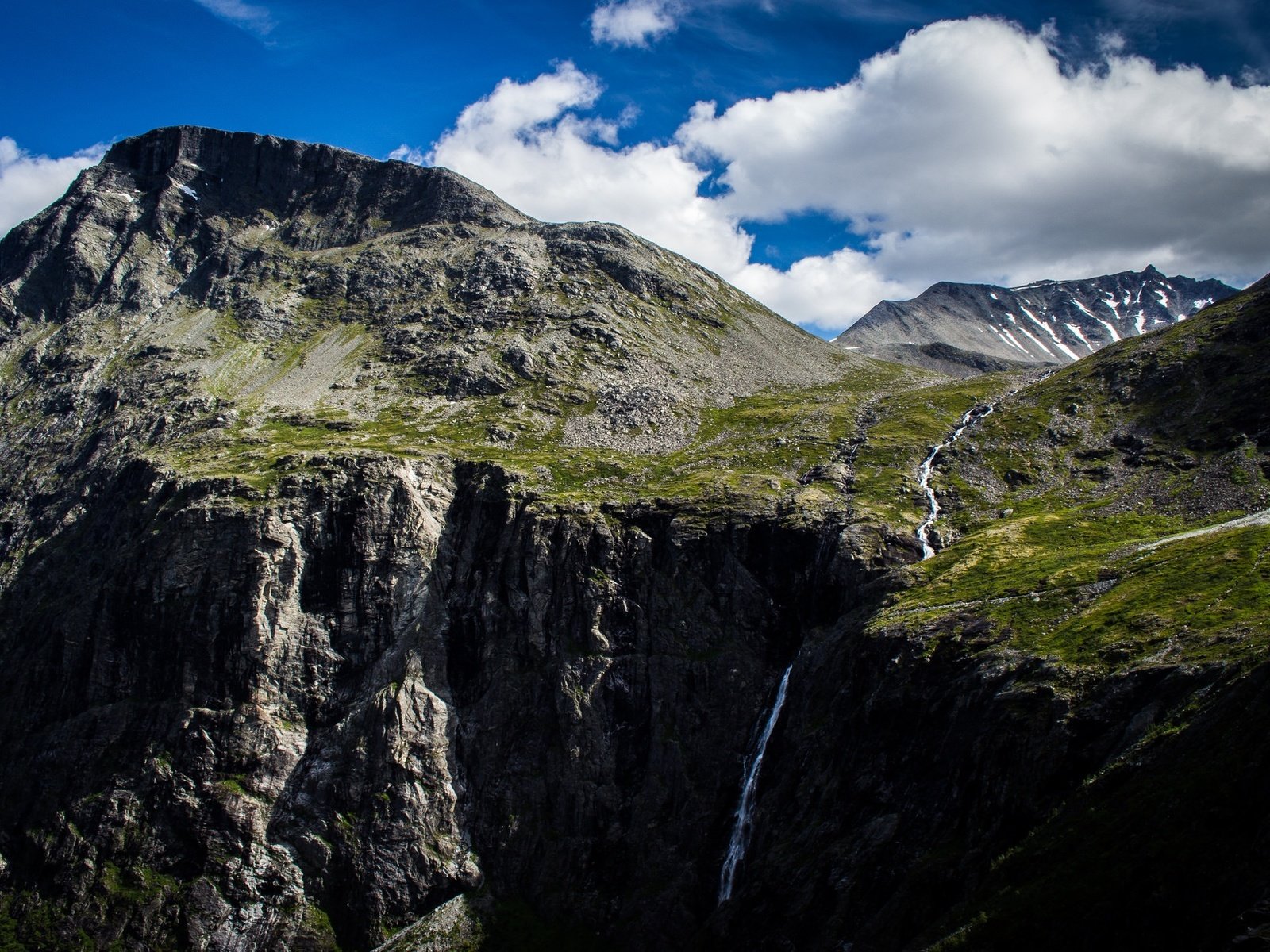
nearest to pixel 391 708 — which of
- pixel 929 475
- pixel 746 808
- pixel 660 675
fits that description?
pixel 660 675

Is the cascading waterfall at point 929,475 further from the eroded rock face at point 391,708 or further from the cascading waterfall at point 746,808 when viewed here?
the cascading waterfall at point 746,808

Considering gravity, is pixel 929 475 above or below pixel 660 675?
above

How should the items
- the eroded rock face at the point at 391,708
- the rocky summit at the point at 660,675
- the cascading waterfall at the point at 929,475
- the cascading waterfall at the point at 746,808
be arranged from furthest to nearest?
the cascading waterfall at the point at 929,475 < the eroded rock face at the point at 391,708 < the cascading waterfall at the point at 746,808 < the rocky summit at the point at 660,675

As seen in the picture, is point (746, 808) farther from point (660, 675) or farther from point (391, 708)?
point (391, 708)

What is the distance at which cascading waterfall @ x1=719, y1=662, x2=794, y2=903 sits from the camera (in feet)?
235

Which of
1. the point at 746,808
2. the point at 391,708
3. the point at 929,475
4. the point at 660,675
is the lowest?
the point at 746,808

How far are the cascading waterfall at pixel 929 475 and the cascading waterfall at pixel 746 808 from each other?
73.3 feet

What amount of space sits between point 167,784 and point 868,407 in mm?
122087

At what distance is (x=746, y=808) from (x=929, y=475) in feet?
193

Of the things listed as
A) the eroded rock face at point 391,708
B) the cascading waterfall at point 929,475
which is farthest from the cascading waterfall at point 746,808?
the cascading waterfall at point 929,475

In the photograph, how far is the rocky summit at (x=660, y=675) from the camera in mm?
44594

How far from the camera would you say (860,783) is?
198 ft

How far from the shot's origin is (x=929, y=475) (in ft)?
376

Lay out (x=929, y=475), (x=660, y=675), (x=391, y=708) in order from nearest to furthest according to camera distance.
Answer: (x=660, y=675) → (x=391, y=708) → (x=929, y=475)
